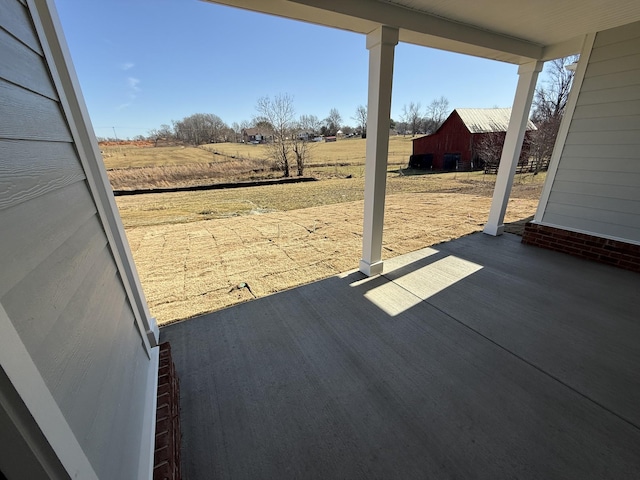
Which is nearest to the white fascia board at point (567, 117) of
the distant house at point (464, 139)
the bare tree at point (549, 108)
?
the bare tree at point (549, 108)

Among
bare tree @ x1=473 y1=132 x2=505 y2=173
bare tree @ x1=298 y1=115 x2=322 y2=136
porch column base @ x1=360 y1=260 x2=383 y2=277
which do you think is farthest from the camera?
bare tree @ x1=298 y1=115 x2=322 y2=136

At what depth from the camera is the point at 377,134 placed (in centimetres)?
245

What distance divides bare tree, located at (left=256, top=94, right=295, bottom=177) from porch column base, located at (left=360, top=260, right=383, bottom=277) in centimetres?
1557

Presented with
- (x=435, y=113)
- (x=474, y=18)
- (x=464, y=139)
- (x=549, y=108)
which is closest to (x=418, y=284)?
(x=474, y=18)

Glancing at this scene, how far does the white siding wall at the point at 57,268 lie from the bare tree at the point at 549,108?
60.3ft

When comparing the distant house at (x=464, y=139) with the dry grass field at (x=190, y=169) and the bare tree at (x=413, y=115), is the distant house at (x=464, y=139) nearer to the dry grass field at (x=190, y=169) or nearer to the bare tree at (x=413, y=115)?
the dry grass field at (x=190, y=169)

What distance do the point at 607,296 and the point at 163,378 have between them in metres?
3.85

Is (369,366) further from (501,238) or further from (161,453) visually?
(501,238)

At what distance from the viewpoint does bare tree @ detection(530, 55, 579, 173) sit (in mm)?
13641

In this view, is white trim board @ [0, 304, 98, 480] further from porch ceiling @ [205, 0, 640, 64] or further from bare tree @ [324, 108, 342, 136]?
bare tree @ [324, 108, 342, 136]

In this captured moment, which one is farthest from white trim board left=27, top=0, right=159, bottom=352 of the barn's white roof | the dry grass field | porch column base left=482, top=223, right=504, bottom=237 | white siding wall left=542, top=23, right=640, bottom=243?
the barn's white roof

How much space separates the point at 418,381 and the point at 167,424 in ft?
4.79

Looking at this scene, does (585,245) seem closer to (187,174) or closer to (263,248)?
(263,248)

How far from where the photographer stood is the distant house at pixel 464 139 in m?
17.4
